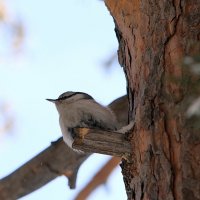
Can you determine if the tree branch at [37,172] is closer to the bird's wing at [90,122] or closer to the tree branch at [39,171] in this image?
the tree branch at [39,171]

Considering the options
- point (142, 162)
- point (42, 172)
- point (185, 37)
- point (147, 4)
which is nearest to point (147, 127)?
point (142, 162)

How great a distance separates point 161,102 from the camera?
8.20 feet

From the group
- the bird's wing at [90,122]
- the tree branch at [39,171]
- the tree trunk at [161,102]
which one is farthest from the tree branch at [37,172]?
the tree trunk at [161,102]

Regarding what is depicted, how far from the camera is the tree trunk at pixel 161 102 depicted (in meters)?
2.32

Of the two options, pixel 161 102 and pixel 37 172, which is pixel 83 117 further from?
pixel 37 172

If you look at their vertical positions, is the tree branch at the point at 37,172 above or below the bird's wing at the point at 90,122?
below

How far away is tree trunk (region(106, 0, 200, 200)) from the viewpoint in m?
2.32

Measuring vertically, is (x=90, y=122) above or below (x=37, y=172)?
above

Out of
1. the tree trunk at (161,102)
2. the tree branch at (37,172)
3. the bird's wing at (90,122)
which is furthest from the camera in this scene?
the tree branch at (37,172)

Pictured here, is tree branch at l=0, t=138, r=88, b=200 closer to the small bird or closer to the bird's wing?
the small bird

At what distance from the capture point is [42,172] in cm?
379

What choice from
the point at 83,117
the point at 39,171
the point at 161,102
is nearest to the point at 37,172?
the point at 39,171

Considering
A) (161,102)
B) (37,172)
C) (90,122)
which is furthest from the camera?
(37,172)

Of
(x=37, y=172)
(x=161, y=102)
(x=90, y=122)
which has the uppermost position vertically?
(x=161, y=102)
